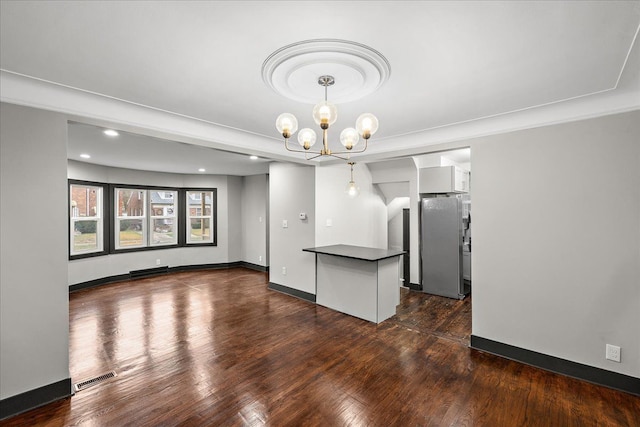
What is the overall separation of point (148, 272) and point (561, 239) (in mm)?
7733

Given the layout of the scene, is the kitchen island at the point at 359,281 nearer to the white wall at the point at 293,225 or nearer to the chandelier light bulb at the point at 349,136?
the white wall at the point at 293,225

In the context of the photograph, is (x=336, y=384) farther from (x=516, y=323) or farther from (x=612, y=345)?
(x=612, y=345)

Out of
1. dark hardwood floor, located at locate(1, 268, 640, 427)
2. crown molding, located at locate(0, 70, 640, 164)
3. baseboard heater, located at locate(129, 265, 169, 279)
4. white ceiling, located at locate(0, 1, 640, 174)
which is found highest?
white ceiling, located at locate(0, 1, 640, 174)

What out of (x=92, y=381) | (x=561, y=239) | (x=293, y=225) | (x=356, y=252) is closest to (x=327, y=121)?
(x=561, y=239)

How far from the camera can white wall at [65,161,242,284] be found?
5.83 m

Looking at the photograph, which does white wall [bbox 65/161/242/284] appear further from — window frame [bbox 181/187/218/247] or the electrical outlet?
the electrical outlet

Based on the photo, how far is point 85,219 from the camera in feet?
19.4

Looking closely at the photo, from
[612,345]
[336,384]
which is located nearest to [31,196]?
[336,384]

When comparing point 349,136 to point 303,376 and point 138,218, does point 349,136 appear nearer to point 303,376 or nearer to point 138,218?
point 303,376

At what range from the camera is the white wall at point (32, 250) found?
221 cm

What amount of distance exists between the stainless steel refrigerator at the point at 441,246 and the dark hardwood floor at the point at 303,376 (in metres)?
0.80

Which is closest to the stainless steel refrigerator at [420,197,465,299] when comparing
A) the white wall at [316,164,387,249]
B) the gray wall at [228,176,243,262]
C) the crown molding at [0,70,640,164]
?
the white wall at [316,164,387,249]

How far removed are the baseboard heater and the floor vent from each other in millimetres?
4549

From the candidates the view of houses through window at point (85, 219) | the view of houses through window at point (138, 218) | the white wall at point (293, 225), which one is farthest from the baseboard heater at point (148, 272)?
the white wall at point (293, 225)
